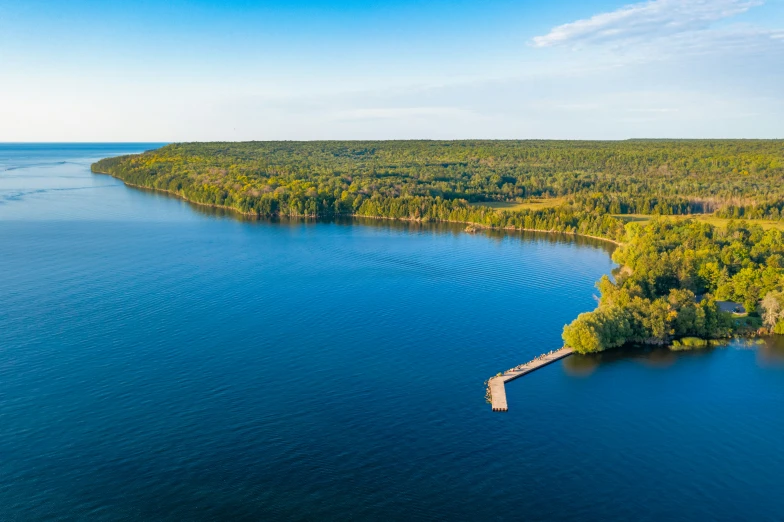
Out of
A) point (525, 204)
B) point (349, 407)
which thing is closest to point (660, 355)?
point (349, 407)

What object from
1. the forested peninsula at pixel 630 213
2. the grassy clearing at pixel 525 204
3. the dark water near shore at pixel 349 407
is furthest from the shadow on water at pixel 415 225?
the dark water near shore at pixel 349 407

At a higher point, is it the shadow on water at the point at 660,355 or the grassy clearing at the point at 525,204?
the grassy clearing at the point at 525,204

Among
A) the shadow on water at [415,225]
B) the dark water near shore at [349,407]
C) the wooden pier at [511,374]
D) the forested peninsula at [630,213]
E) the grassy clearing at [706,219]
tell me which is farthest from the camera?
the grassy clearing at [706,219]

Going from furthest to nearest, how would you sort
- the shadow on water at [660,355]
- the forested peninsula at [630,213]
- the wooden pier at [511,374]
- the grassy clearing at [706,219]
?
the grassy clearing at [706,219] → the forested peninsula at [630,213] → the shadow on water at [660,355] → the wooden pier at [511,374]

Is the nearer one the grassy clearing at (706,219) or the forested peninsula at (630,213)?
the forested peninsula at (630,213)

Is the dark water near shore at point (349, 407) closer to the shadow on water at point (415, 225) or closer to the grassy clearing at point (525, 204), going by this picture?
the shadow on water at point (415, 225)

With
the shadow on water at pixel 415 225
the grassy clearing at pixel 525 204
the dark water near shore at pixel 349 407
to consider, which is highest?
the grassy clearing at pixel 525 204

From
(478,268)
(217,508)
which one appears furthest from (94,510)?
(478,268)
